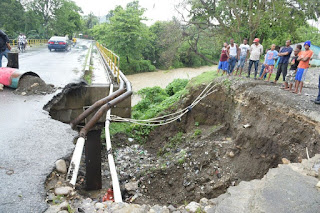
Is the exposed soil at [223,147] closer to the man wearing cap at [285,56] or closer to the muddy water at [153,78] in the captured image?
the man wearing cap at [285,56]

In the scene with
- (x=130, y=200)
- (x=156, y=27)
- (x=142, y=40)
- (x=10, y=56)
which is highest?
(x=156, y=27)

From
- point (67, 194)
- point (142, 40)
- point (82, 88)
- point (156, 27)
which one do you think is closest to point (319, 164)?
point (67, 194)

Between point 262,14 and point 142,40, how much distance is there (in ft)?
71.1

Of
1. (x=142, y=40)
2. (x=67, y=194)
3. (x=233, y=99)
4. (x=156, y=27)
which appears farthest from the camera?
(x=156, y=27)

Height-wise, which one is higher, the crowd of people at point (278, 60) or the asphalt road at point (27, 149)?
the crowd of people at point (278, 60)

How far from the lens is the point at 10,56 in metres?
9.90

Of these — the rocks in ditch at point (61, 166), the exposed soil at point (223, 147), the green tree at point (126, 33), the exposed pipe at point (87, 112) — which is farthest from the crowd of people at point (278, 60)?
the green tree at point (126, 33)

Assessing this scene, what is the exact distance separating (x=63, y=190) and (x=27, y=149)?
1590 mm

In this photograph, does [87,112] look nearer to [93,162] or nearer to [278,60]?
[93,162]

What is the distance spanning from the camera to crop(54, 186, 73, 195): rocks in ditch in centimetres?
356

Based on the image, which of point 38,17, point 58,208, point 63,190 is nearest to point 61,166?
point 63,190

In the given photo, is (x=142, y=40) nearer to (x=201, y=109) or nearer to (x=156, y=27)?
(x=156, y=27)

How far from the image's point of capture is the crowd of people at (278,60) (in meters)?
7.64

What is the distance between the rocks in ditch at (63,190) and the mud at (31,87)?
18.1 feet
